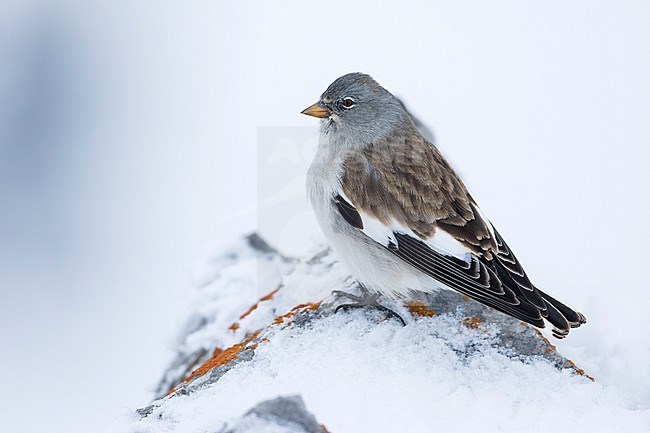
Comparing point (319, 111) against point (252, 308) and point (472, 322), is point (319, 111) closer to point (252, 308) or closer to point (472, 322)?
point (252, 308)

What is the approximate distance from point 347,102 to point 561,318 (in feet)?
5.53

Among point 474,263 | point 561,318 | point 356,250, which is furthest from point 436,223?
point 561,318

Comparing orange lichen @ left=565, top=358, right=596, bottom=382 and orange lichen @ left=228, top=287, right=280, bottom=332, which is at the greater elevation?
orange lichen @ left=565, top=358, right=596, bottom=382

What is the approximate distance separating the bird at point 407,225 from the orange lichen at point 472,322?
0.20 metres

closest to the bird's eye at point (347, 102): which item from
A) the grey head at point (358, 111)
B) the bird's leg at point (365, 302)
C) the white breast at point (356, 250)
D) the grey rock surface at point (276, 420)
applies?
the grey head at point (358, 111)

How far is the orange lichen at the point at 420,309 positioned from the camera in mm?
3879

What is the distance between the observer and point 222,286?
497 centimetres

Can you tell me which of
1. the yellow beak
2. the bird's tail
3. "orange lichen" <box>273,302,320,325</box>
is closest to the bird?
the bird's tail

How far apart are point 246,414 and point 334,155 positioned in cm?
165

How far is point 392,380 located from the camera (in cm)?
331

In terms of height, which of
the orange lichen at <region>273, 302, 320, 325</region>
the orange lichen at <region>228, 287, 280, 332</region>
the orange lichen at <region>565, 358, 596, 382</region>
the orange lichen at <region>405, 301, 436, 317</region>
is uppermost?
the orange lichen at <region>405, 301, 436, 317</region>

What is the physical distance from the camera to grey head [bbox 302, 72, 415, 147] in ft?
14.0

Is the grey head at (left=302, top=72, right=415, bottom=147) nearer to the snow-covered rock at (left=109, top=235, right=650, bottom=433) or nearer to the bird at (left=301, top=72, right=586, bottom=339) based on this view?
the bird at (left=301, top=72, right=586, bottom=339)

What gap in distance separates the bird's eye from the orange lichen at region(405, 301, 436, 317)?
118 centimetres
